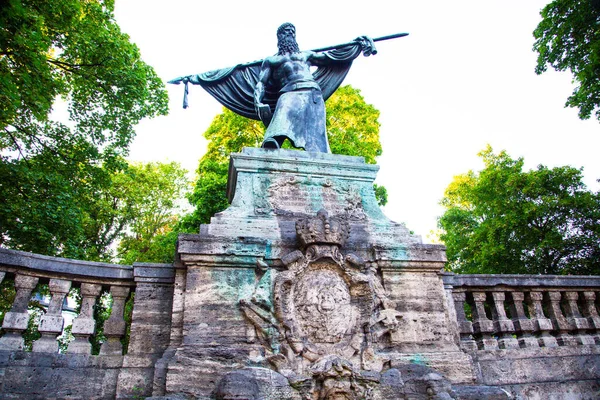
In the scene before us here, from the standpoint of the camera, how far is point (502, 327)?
5.83 metres

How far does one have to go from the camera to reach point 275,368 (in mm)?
4750

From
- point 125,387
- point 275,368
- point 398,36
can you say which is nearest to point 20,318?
point 125,387

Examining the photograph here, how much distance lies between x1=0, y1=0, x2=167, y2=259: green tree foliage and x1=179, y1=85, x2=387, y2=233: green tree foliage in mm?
5157

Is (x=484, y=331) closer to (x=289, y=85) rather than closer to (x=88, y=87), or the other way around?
(x=289, y=85)

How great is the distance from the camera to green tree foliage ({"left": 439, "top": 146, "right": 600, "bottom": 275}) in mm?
15148

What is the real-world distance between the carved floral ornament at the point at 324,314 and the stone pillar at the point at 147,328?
982 mm

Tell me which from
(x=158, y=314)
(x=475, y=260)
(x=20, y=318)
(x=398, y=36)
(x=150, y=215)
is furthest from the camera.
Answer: (x=150, y=215)

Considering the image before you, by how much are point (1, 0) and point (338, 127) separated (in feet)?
49.1

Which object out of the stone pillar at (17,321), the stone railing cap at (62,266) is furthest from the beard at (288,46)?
the stone pillar at (17,321)

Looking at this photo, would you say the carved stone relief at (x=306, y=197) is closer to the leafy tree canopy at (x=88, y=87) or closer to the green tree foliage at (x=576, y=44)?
the leafy tree canopy at (x=88, y=87)

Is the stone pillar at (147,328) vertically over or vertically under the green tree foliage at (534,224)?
under

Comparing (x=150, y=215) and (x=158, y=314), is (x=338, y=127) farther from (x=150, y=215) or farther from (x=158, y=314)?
(x=158, y=314)

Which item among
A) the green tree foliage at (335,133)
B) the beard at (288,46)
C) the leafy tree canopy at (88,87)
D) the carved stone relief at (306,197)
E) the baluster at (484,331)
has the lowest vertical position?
the baluster at (484,331)

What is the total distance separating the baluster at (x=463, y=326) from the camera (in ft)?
18.8
